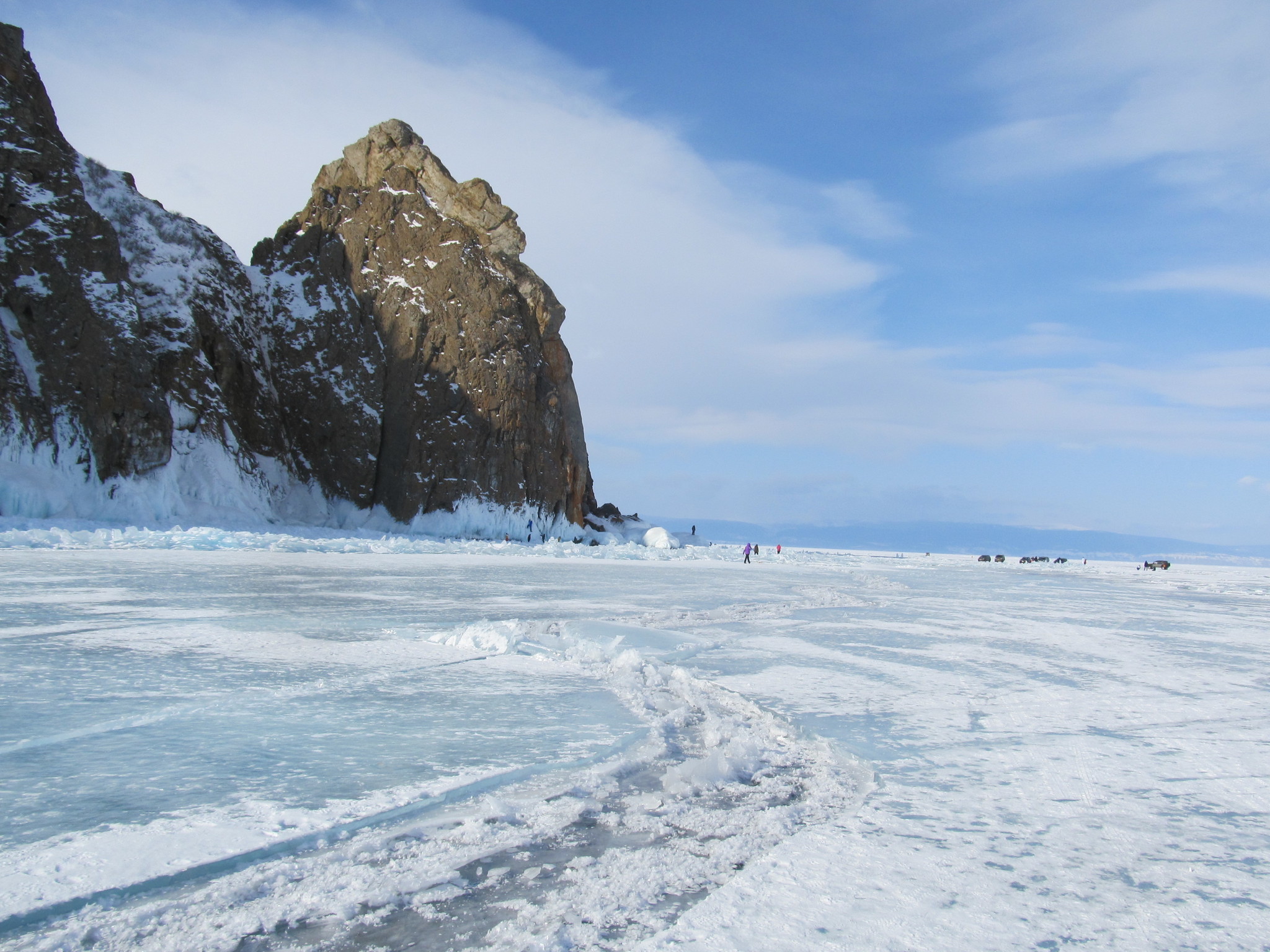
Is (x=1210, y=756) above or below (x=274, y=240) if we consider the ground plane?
below

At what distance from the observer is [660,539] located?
4559cm

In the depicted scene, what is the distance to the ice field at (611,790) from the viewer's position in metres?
1.99

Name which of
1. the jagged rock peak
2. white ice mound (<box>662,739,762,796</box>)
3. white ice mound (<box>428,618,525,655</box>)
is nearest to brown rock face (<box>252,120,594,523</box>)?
the jagged rock peak

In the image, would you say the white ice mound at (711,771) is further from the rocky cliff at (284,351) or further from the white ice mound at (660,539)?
the white ice mound at (660,539)

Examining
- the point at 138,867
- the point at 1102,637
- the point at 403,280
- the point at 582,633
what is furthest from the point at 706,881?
the point at 403,280

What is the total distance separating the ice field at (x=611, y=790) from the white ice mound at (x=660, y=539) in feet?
124

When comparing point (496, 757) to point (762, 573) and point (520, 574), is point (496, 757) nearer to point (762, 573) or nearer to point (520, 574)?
point (520, 574)

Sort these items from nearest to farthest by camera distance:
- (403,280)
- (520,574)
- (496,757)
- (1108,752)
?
(496,757), (1108,752), (520,574), (403,280)

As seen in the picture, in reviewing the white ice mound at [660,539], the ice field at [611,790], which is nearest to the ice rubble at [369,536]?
the white ice mound at [660,539]

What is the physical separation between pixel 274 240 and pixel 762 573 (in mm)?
39945

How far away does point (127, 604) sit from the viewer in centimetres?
829

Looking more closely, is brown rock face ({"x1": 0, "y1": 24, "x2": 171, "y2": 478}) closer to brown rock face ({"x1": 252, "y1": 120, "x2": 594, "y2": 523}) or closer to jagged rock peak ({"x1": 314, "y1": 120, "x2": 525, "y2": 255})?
brown rock face ({"x1": 252, "y1": 120, "x2": 594, "y2": 523})

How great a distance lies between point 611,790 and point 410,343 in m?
44.9

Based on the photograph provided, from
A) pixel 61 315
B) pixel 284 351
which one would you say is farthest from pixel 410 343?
pixel 61 315
